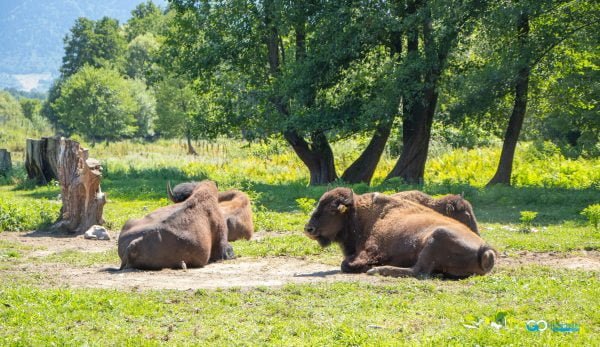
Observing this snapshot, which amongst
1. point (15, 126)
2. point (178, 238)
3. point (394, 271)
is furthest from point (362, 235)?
point (15, 126)

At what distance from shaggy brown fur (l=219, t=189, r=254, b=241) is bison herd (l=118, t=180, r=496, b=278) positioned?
2.24 m

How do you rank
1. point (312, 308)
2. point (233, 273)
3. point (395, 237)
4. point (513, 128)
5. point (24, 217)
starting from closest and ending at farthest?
point (312, 308)
point (395, 237)
point (233, 273)
point (24, 217)
point (513, 128)

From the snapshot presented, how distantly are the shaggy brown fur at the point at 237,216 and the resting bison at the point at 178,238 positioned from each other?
6.85 feet

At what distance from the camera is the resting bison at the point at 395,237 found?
1125cm

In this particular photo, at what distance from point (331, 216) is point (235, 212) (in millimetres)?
4512

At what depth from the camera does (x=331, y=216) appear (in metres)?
12.6

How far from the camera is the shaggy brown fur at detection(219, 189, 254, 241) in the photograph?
16.4m

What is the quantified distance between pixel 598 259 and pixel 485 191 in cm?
1004

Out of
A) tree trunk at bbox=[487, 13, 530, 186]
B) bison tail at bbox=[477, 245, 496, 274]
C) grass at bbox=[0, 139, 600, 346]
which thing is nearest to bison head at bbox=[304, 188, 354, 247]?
grass at bbox=[0, 139, 600, 346]

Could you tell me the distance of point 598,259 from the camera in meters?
13.4

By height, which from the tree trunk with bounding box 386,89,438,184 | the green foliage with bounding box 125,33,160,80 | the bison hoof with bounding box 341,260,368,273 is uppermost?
the green foliage with bounding box 125,33,160,80

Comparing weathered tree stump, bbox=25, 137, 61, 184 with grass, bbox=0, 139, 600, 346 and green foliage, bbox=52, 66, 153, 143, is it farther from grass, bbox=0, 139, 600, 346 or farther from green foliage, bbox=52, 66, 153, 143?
green foliage, bbox=52, 66, 153, 143

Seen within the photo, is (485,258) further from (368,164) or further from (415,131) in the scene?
(368,164)

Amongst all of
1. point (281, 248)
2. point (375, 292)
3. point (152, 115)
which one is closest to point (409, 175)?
point (281, 248)
